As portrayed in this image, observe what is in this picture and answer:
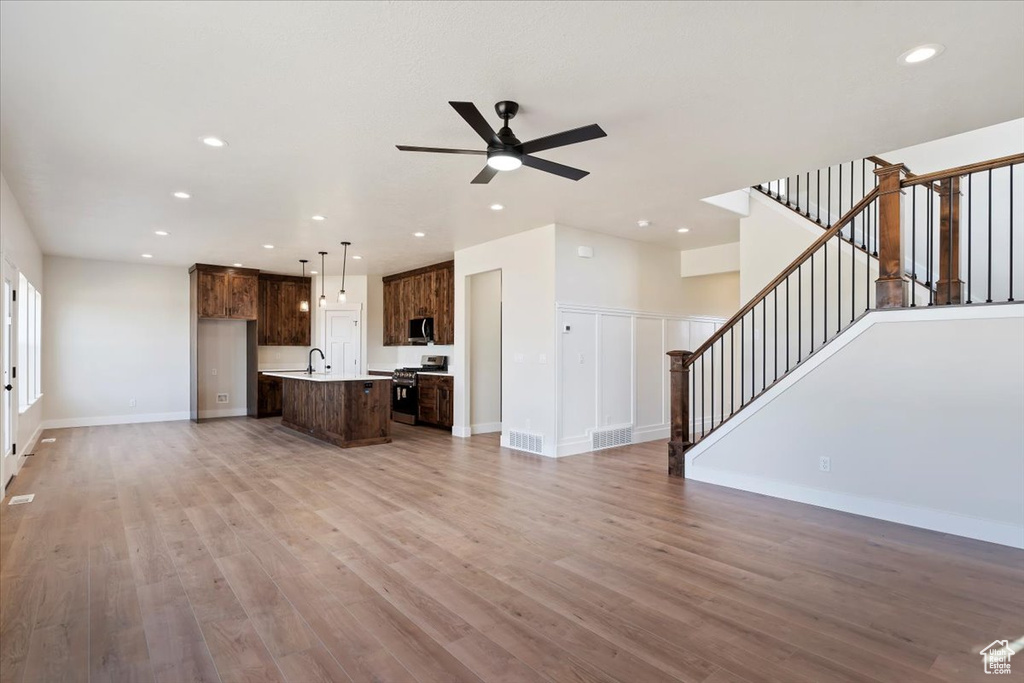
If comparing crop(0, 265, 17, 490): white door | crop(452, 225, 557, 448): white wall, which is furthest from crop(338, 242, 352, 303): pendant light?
crop(0, 265, 17, 490): white door

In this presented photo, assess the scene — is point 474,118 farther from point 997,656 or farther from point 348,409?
point 348,409

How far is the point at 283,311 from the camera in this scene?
33.2 ft

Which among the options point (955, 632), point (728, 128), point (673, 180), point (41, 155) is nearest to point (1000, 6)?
point (728, 128)

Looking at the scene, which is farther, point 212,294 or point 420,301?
point 420,301

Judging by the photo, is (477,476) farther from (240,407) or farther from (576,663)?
(240,407)

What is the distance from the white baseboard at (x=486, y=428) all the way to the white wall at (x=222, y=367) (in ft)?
16.8

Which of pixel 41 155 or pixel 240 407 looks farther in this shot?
pixel 240 407

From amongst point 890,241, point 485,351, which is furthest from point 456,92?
point 485,351

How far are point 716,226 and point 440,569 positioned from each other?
17.2 ft

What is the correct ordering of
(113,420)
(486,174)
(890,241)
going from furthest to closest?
(113,420) < (890,241) < (486,174)

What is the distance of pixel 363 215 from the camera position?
18.9 feet

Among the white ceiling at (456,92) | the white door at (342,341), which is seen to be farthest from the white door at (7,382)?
the white door at (342,341)

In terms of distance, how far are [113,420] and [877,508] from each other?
10686 millimetres

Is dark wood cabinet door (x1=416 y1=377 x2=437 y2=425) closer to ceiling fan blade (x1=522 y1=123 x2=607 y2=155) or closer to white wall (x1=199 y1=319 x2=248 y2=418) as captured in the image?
white wall (x1=199 y1=319 x2=248 y2=418)
